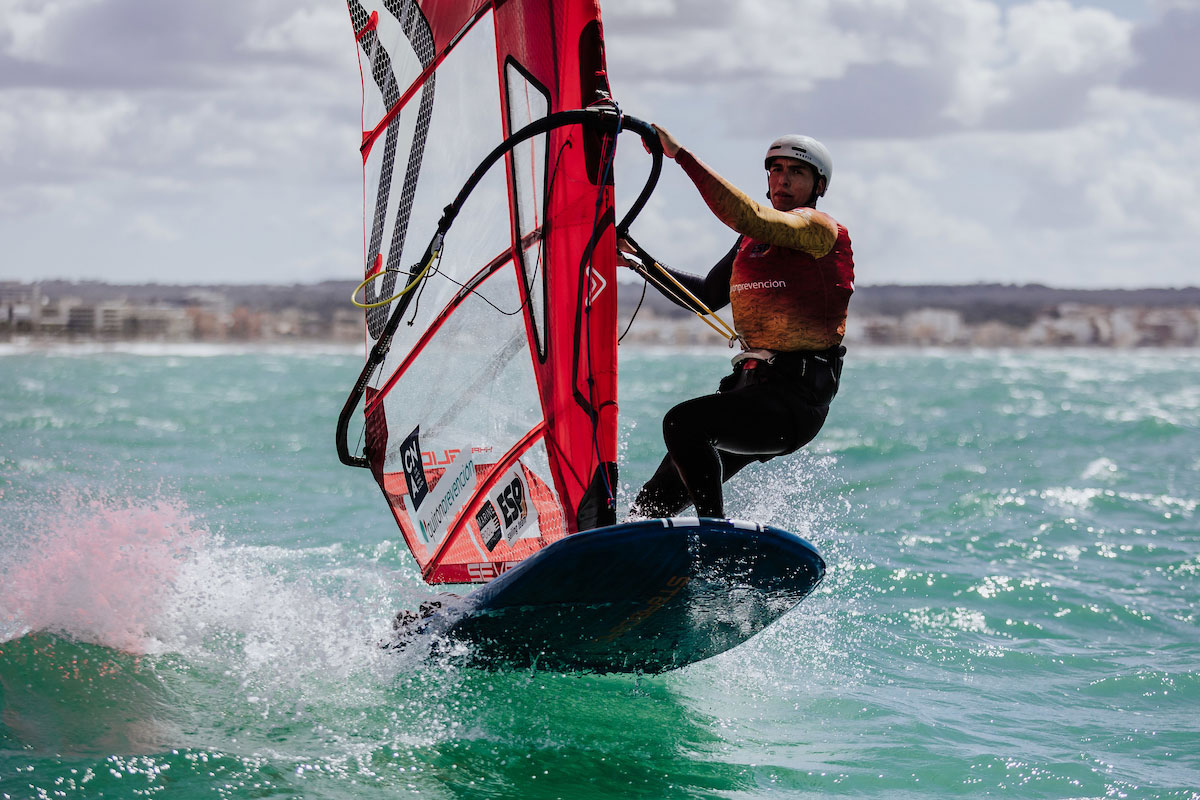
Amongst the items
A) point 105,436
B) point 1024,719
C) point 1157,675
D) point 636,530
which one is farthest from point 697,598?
point 105,436

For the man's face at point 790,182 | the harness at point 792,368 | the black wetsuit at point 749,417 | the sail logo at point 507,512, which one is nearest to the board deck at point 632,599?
the black wetsuit at point 749,417

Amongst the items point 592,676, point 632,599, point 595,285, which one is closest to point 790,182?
point 595,285

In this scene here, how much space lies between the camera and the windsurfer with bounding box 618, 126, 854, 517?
12.6 feet

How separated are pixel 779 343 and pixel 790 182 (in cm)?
54

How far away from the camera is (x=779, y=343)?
3902 mm

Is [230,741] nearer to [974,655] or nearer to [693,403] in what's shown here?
[693,403]

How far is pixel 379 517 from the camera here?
878 centimetres

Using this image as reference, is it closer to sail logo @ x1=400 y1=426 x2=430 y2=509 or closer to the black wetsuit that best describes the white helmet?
the black wetsuit

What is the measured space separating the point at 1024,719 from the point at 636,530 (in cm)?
215

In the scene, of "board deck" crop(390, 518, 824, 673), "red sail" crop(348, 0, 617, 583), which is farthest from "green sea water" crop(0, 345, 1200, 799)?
"red sail" crop(348, 0, 617, 583)

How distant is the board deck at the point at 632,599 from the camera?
3578 mm

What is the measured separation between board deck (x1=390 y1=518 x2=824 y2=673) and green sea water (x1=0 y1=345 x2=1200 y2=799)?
0.26 metres

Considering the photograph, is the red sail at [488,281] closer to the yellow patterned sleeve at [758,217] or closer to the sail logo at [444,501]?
the sail logo at [444,501]

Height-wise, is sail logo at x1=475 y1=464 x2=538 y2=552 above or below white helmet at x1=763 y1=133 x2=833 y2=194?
below
